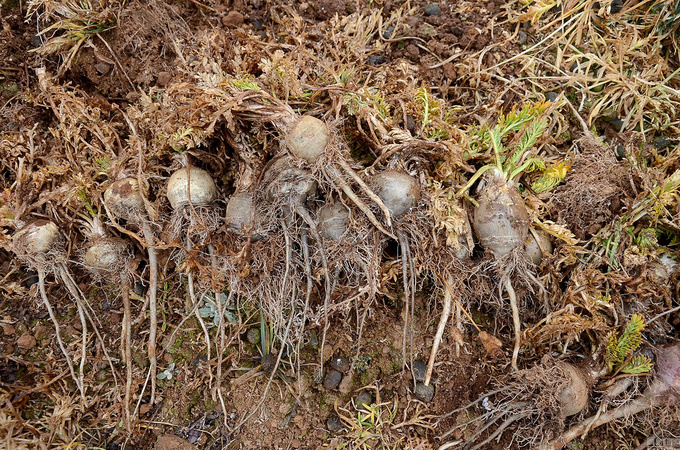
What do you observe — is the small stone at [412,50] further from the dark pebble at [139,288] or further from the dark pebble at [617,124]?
the dark pebble at [139,288]

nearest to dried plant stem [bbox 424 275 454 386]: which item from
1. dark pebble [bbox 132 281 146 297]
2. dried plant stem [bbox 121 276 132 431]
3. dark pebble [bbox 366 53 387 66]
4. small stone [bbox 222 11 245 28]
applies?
dark pebble [bbox 366 53 387 66]

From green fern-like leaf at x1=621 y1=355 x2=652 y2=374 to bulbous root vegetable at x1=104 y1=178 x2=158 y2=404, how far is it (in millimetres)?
2420

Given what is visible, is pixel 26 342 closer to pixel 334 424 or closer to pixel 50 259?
pixel 50 259

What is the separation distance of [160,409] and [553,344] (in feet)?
7.02

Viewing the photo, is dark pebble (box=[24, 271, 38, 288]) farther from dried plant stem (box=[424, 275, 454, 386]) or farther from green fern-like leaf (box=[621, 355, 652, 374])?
green fern-like leaf (box=[621, 355, 652, 374])

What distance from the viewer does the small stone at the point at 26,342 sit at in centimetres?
239

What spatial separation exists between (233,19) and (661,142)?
2628 millimetres

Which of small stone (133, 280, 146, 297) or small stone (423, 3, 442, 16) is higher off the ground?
small stone (423, 3, 442, 16)

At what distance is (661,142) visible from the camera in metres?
2.60

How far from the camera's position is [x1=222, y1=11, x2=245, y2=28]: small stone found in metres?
2.61

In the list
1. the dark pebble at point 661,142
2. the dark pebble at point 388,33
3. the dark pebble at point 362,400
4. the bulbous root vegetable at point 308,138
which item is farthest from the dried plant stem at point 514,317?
the dark pebble at point 388,33

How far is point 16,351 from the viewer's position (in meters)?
2.41

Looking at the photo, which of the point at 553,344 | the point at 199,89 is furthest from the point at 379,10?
the point at 553,344

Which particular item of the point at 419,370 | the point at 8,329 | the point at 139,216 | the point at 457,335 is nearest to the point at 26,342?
the point at 8,329
